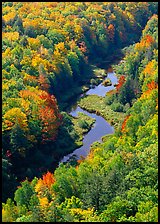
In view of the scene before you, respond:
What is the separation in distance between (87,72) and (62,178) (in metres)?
86.6

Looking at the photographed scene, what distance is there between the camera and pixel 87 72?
145m

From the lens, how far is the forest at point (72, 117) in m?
56.6

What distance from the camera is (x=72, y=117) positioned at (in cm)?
11000

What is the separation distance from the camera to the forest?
186 ft

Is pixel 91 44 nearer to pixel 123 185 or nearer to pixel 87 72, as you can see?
pixel 87 72

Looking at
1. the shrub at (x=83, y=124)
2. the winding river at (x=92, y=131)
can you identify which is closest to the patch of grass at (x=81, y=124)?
the shrub at (x=83, y=124)

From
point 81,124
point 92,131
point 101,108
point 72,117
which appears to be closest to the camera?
point 92,131

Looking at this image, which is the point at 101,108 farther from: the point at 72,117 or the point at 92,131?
the point at 92,131

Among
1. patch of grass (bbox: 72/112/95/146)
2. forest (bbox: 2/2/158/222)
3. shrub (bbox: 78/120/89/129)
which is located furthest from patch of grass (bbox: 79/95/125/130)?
shrub (bbox: 78/120/89/129)

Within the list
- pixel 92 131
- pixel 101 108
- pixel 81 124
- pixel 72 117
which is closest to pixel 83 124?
pixel 81 124

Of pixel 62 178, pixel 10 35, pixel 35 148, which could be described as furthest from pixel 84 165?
pixel 10 35

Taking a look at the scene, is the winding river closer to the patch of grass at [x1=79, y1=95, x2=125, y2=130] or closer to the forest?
the patch of grass at [x1=79, y1=95, x2=125, y2=130]

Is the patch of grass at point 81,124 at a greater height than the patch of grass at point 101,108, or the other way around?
the patch of grass at point 101,108

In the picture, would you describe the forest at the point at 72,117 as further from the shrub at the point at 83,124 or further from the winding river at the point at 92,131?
the winding river at the point at 92,131
